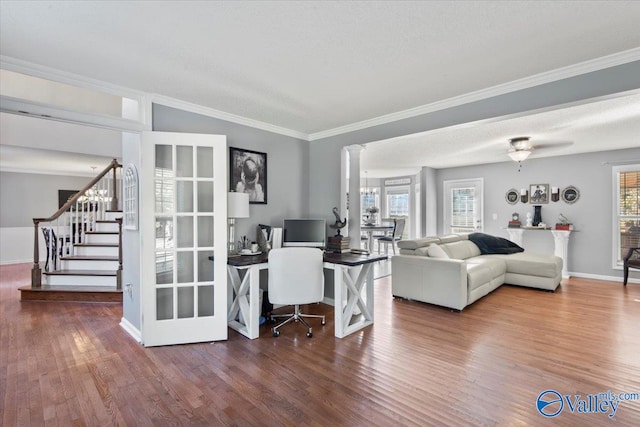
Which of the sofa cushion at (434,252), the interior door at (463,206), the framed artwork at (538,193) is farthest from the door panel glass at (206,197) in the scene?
the framed artwork at (538,193)

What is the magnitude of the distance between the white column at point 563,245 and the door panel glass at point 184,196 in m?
6.38

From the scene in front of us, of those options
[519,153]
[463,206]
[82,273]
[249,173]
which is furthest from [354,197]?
[463,206]

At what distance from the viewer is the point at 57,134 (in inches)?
194

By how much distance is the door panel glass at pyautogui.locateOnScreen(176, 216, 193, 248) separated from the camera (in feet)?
9.62

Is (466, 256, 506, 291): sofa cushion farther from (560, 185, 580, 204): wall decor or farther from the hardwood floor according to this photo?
(560, 185, 580, 204): wall decor

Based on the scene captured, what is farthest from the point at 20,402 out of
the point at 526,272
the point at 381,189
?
the point at 381,189

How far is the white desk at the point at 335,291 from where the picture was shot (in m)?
3.00

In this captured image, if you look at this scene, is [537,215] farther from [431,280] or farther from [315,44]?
[315,44]

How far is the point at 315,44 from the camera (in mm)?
2018

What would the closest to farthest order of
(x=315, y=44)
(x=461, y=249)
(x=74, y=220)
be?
(x=315, y=44) → (x=461, y=249) → (x=74, y=220)

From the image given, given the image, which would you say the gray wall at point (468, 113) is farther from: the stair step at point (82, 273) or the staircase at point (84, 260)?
the stair step at point (82, 273)

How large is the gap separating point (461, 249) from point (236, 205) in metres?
3.93

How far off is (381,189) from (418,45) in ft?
26.2

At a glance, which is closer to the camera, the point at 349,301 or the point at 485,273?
the point at 349,301
